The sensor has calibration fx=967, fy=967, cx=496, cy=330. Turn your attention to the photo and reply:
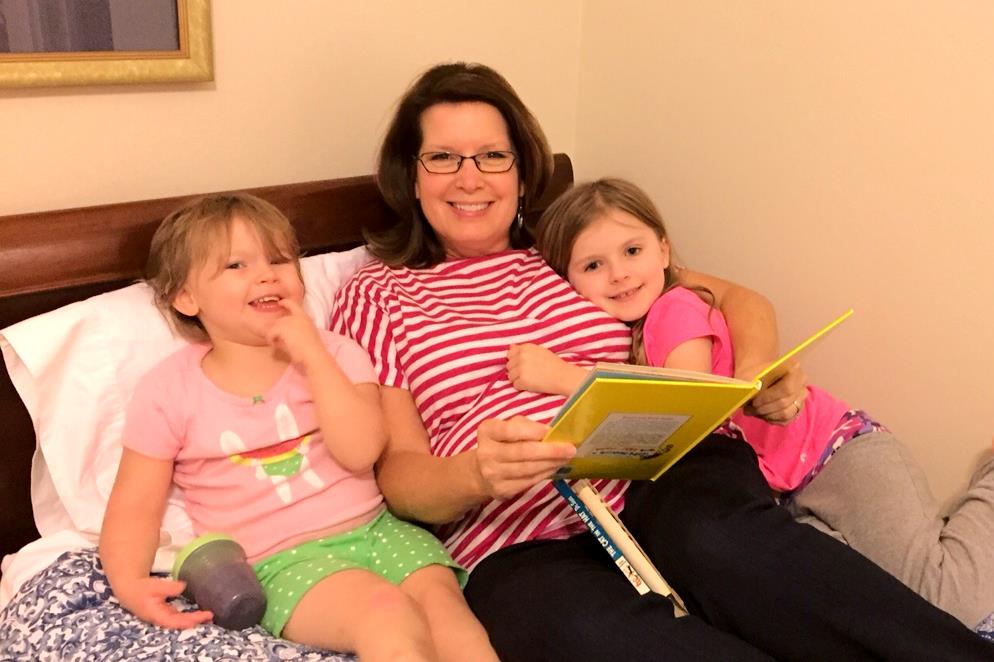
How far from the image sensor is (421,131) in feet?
5.82

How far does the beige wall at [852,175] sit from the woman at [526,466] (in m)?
0.26

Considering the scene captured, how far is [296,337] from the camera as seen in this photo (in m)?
1.44

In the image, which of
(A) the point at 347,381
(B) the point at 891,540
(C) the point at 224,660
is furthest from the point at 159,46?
(B) the point at 891,540

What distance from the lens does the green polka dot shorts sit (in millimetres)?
1357

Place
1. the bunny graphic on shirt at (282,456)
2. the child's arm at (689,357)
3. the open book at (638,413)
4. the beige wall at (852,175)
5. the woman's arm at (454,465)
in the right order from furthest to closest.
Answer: the beige wall at (852,175) < the child's arm at (689,357) < the bunny graphic on shirt at (282,456) < the woman's arm at (454,465) < the open book at (638,413)

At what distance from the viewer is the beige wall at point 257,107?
158cm

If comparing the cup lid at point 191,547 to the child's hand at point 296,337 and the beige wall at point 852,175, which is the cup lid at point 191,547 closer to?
the child's hand at point 296,337

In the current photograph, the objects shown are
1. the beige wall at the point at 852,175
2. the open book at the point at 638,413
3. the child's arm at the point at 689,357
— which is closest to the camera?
the open book at the point at 638,413

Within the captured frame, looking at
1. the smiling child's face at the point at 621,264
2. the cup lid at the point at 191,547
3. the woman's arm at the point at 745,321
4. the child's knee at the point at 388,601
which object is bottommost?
the child's knee at the point at 388,601

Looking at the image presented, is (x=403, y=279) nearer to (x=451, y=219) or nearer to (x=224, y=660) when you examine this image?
(x=451, y=219)

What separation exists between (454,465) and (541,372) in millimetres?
230

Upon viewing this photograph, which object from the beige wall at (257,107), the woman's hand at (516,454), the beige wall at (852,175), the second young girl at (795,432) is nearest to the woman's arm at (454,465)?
the woman's hand at (516,454)

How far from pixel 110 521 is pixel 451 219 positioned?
76 cm

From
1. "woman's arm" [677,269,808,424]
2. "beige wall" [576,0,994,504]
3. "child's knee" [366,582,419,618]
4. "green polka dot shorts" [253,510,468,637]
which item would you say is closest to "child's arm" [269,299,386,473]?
"green polka dot shorts" [253,510,468,637]
